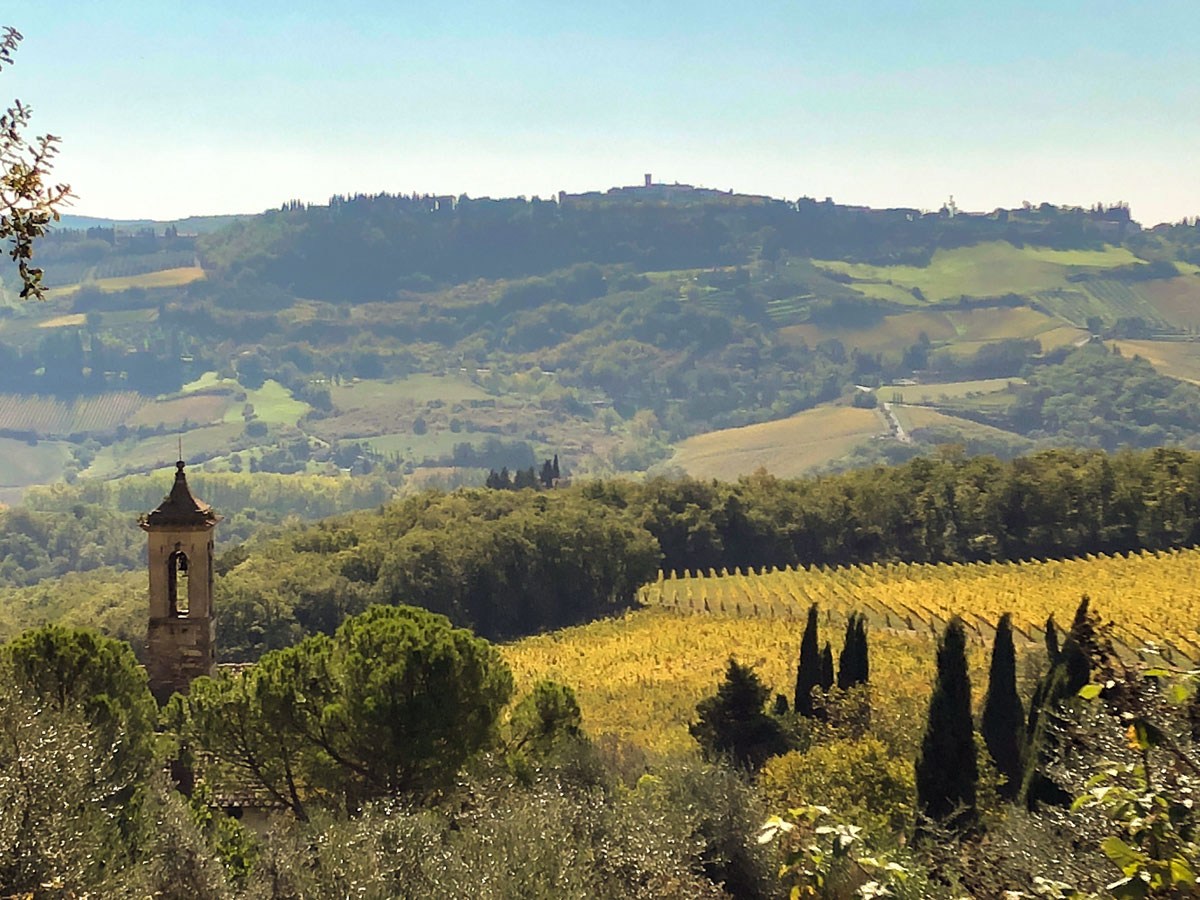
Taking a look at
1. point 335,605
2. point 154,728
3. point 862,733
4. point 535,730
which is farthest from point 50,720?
point 335,605

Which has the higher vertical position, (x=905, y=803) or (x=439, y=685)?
(x=439, y=685)

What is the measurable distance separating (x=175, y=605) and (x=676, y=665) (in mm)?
33379

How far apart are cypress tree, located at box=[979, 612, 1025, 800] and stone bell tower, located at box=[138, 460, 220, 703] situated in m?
20.6

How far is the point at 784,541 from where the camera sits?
107875 mm

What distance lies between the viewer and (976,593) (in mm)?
72688

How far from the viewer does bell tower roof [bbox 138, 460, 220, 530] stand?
3139 cm

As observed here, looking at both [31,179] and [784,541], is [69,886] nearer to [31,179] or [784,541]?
[31,179]

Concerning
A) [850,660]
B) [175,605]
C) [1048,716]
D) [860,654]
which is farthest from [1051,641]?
[175,605]

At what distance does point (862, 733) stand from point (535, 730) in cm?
1147

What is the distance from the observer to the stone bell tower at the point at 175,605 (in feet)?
102

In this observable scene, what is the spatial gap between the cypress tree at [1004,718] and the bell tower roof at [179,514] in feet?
68.7

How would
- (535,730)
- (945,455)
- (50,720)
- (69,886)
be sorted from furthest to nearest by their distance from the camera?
(945,455), (535,730), (50,720), (69,886)

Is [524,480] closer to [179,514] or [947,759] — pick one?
[179,514]

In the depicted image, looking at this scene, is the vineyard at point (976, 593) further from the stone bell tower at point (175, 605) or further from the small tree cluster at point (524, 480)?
the small tree cluster at point (524, 480)
